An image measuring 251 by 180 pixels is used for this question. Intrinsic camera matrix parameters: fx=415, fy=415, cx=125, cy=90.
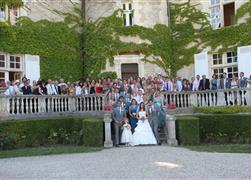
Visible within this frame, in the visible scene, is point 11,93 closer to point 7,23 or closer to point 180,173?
point 7,23

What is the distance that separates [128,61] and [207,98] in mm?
6091

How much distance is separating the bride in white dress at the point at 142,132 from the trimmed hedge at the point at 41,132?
4.13 feet

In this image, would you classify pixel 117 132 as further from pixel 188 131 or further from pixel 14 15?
pixel 14 15

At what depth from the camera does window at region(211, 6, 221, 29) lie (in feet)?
73.7

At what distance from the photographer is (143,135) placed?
1441 cm

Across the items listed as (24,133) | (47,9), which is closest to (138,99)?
(24,133)

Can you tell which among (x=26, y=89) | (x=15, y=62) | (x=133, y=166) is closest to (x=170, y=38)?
(x=15, y=62)

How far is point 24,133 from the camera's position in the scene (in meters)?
14.5

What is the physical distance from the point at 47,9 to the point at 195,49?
8.14 metres

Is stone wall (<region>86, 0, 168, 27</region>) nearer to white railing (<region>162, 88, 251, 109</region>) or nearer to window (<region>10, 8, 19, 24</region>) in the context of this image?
window (<region>10, 8, 19, 24</region>)

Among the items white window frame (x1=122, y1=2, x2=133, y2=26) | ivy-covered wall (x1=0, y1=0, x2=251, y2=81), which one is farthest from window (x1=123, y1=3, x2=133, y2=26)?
ivy-covered wall (x1=0, y1=0, x2=251, y2=81)

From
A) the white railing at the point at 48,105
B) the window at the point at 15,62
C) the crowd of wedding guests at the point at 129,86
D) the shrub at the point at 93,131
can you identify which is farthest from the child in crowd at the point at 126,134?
the window at the point at 15,62

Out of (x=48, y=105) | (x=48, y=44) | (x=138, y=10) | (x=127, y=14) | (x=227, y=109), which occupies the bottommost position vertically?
(x=227, y=109)

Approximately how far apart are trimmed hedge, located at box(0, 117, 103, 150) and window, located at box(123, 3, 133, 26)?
8.89m
